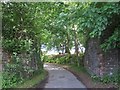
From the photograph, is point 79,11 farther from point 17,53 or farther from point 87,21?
point 17,53

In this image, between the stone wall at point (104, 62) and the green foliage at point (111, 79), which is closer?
the green foliage at point (111, 79)

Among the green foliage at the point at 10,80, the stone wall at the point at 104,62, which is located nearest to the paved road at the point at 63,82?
the stone wall at the point at 104,62

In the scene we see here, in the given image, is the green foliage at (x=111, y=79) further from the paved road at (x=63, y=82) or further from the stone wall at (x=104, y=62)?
Result: the paved road at (x=63, y=82)

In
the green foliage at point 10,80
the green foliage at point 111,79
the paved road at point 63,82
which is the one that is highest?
the green foliage at point 10,80

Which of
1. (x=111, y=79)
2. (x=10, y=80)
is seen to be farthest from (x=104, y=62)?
(x=10, y=80)

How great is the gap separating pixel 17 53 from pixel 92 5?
5.51m

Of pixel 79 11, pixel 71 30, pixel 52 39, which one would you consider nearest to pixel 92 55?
pixel 79 11

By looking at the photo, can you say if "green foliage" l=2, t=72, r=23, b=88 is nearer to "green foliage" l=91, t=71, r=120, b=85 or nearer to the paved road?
the paved road

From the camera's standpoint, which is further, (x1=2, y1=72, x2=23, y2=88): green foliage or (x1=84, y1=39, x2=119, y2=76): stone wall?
(x1=84, y1=39, x2=119, y2=76): stone wall

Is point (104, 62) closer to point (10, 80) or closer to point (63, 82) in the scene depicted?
point (63, 82)

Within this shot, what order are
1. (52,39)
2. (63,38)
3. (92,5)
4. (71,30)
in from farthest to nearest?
(52,39) → (63,38) → (71,30) → (92,5)

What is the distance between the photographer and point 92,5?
842 centimetres

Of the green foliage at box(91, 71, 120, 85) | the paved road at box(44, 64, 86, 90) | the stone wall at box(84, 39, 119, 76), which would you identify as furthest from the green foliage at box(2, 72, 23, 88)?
the stone wall at box(84, 39, 119, 76)

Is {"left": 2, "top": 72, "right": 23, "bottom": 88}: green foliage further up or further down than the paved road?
further up
